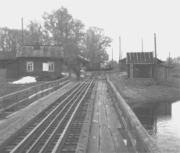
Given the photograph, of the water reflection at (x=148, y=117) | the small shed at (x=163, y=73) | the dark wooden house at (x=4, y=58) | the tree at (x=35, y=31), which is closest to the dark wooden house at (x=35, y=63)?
the water reflection at (x=148, y=117)

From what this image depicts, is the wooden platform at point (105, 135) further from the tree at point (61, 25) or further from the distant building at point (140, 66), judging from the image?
the tree at point (61, 25)

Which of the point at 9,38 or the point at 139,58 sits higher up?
the point at 9,38

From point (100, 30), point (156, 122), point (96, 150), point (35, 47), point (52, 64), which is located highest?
point (100, 30)

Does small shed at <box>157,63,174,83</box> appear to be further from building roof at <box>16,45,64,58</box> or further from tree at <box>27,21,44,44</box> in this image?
tree at <box>27,21,44,44</box>

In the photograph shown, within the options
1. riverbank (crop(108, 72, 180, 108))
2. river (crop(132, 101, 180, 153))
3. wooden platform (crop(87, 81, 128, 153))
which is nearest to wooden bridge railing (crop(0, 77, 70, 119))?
wooden platform (crop(87, 81, 128, 153))

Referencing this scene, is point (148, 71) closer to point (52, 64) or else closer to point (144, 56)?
point (144, 56)

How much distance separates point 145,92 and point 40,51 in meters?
16.2

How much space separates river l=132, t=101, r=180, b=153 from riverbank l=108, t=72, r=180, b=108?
396 centimetres

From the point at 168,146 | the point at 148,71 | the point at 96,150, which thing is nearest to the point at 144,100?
the point at 148,71

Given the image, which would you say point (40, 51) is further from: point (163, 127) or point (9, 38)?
point (9, 38)

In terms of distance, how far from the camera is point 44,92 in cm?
1770

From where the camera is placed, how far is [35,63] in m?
36.9

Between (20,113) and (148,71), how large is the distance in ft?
112

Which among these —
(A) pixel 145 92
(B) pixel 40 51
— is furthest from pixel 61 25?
(A) pixel 145 92
